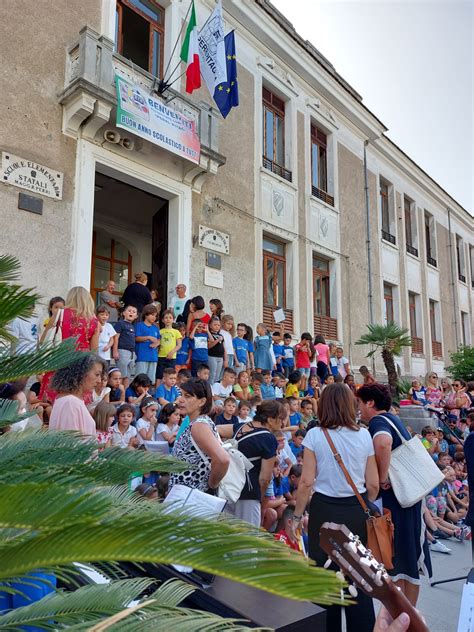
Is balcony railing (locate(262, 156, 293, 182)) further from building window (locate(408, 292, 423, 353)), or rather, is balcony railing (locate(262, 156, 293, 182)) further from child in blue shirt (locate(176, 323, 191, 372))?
building window (locate(408, 292, 423, 353))

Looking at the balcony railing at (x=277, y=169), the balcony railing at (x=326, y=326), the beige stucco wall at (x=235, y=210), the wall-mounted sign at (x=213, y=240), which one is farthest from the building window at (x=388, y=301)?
the wall-mounted sign at (x=213, y=240)

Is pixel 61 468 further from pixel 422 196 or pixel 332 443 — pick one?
pixel 422 196

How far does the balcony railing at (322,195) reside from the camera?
1586 cm

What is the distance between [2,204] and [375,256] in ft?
44.8

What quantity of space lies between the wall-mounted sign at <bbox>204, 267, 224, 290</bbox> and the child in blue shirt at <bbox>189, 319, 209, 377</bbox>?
9.39 feet

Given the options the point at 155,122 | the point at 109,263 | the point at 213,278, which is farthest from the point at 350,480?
the point at 109,263

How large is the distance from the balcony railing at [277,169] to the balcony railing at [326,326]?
13.9 feet

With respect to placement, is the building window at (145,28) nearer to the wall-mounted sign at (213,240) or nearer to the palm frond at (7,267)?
the wall-mounted sign at (213,240)

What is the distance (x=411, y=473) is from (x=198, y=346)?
5587 millimetres

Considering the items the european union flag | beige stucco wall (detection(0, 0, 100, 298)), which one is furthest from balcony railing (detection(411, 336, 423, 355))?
beige stucco wall (detection(0, 0, 100, 298))

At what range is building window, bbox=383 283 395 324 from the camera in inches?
765

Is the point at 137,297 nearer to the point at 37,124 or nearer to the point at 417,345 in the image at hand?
the point at 37,124

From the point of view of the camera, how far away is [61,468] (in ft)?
5.76

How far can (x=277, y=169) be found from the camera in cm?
1446
